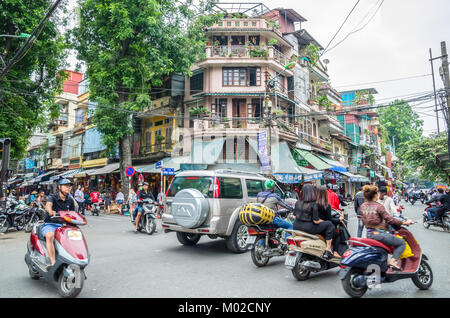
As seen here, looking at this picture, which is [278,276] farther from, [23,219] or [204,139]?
[204,139]

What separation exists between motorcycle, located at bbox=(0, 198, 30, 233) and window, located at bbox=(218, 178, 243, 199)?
913 cm

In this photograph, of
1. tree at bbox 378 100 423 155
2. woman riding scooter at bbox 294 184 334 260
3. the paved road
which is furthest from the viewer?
tree at bbox 378 100 423 155

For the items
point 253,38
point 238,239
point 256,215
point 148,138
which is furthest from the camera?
point 148,138

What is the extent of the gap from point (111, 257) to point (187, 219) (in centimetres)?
195

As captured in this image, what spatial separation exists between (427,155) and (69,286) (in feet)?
64.6

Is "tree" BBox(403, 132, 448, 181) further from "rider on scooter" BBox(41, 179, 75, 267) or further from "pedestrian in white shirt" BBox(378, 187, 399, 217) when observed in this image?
"rider on scooter" BBox(41, 179, 75, 267)

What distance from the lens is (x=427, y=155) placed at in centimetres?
1794

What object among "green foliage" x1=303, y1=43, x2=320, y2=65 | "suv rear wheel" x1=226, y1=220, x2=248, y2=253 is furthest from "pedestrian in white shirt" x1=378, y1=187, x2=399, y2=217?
"green foliage" x1=303, y1=43, x2=320, y2=65

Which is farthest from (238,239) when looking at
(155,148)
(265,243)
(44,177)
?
(44,177)

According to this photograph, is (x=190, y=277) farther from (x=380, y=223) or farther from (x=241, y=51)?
(x=241, y=51)

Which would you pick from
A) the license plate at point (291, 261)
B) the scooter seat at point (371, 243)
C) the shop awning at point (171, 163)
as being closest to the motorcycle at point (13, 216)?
the shop awning at point (171, 163)

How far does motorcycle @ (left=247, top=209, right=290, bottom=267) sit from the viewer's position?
590 cm

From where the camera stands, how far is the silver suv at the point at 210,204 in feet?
22.2

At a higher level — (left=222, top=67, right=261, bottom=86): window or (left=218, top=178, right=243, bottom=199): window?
(left=222, top=67, right=261, bottom=86): window
